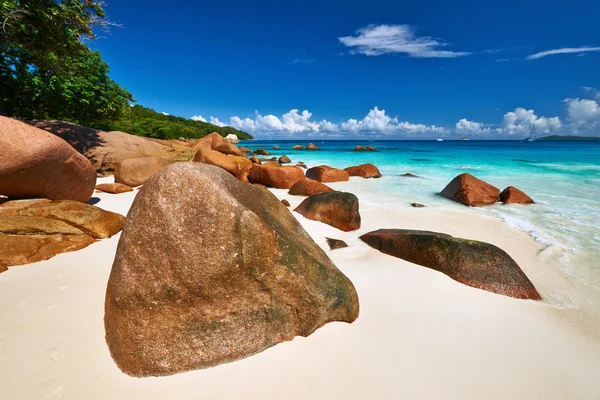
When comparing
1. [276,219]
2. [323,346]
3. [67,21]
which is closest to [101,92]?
[67,21]

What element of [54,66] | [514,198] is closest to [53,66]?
[54,66]

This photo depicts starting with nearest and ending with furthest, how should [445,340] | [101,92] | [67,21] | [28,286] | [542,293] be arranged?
[445,340] → [28,286] → [542,293] → [67,21] → [101,92]

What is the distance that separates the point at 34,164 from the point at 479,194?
12550 millimetres

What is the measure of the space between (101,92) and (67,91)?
4.77 feet

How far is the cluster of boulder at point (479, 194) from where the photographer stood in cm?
957

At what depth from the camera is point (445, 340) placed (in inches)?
106

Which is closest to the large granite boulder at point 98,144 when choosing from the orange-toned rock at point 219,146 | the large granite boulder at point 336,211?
the orange-toned rock at point 219,146

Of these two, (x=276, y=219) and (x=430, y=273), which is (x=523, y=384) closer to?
(x=430, y=273)

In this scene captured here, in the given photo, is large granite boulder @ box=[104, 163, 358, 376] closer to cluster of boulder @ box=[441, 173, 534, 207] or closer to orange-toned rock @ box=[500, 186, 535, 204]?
cluster of boulder @ box=[441, 173, 534, 207]

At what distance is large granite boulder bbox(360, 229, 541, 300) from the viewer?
Result: 3.74 metres

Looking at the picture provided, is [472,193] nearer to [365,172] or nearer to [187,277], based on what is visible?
[365,172]

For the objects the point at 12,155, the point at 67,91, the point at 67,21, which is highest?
the point at 67,21

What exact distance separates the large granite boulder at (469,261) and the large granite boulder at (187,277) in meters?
2.96

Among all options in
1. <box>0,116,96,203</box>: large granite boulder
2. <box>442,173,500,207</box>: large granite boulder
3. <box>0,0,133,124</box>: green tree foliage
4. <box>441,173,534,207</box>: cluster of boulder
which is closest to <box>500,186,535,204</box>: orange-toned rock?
<box>441,173,534,207</box>: cluster of boulder
